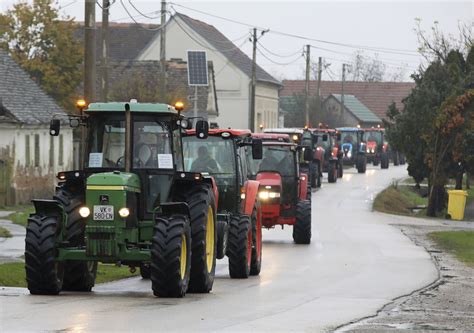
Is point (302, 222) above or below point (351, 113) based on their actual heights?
below

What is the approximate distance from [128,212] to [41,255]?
49.9 inches

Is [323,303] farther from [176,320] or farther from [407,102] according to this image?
[407,102]

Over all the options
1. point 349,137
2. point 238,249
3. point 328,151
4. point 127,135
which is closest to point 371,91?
point 349,137

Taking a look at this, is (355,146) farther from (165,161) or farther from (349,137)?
(165,161)

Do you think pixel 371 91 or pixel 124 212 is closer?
pixel 124 212

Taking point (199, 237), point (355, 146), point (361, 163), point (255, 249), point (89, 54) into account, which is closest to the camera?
point (199, 237)

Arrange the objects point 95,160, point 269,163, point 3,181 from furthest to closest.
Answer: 1. point 3,181
2. point 269,163
3. point 95,160

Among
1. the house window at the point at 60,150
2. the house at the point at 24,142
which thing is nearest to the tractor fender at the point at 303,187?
the house at the point at 24,142

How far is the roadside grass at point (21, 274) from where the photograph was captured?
789 inches

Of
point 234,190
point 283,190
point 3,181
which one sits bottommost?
point 3,181

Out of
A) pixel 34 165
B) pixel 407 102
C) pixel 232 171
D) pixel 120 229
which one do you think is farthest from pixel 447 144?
pixel 120 229

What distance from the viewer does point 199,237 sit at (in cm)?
1814

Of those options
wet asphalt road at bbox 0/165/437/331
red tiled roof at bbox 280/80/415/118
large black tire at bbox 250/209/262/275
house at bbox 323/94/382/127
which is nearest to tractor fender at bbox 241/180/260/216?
large black tire at bbox 250/209/262/275

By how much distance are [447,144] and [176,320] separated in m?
39.7
